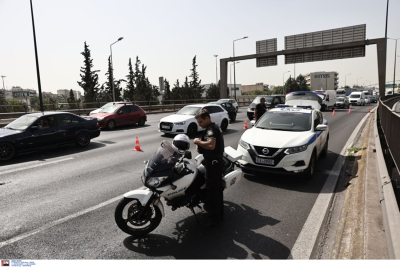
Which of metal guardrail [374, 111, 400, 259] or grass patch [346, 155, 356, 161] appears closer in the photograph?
metal guardrail [374, 111, 400, 259]

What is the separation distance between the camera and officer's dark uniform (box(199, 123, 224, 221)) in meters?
4.28

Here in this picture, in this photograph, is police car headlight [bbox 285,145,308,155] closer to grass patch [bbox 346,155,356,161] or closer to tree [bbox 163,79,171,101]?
grass patch [bbox 346,155,356,161]

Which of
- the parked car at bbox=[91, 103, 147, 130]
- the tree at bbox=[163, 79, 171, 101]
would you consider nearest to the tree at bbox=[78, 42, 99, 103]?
the tree at bbox=[163, 79, 171, 101]

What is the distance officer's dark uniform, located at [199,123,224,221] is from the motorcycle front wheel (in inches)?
32.1

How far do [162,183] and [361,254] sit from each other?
2.63 meters

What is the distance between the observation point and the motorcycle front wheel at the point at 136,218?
161 inches

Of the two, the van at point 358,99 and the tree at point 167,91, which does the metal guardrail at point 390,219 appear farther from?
the tree at point 167,91

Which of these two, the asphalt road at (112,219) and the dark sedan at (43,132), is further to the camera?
the dark sedan at (43,132)

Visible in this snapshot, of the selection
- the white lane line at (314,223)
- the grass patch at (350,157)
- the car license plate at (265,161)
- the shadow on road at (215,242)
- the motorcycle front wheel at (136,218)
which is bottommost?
the white lane line at (314,223)

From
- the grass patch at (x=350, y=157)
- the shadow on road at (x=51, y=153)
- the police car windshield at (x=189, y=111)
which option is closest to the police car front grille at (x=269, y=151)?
the grass patch at (x=350, y=157)

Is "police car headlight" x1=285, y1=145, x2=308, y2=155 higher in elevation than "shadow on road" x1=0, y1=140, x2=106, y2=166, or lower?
higher

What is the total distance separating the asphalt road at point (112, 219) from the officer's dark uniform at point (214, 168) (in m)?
0.36

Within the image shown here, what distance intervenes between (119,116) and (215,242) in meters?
14.6

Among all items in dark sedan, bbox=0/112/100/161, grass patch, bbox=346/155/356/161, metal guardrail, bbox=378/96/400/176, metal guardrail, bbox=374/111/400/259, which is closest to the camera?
metal guardrail, bbox=374/111/400/259
